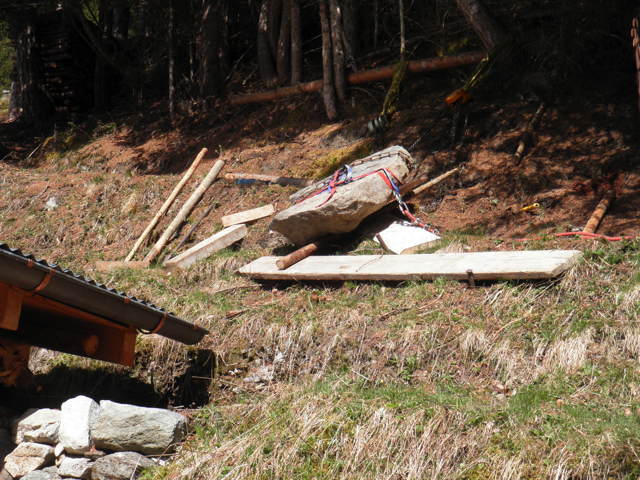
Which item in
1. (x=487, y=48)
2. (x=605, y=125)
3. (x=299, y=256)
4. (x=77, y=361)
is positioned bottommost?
(x=77, y=361)

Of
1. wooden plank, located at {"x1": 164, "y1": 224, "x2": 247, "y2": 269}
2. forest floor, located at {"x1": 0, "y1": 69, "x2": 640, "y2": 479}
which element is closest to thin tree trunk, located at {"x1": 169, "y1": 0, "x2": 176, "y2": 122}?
forest floor, located at {"x1": 0, "y1": 69, "x2": 640, "y2": 479}

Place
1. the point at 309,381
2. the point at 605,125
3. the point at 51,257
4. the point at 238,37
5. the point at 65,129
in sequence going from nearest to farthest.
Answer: the point at 309,381, the point at 605,125, the point at 51,257, the point at 238,37, the point at 65,129

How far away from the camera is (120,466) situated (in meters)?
4.79

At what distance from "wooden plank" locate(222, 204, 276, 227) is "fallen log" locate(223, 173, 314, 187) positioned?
1.90ft

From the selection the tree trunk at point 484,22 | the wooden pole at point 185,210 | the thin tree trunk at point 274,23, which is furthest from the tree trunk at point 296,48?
the tree trunk at point 484,22

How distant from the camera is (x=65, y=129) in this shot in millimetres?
14406

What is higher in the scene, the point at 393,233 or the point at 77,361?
the point at 393,233

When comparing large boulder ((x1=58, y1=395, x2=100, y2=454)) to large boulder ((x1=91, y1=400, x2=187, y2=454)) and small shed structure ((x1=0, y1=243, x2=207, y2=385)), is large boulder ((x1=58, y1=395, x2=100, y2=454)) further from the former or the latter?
small shed structure ((x1=0, y1=243, x2=207, y2=385))

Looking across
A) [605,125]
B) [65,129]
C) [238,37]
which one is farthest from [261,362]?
[65,129]

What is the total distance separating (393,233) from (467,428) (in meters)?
3.06

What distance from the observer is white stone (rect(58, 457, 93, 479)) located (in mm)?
4855

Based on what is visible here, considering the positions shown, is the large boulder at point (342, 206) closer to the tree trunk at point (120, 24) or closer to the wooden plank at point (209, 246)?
the wooden plank at point (209, 246)

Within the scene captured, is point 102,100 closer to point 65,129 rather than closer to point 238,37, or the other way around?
point 65,129

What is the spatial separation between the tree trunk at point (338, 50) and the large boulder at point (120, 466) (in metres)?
6.65
